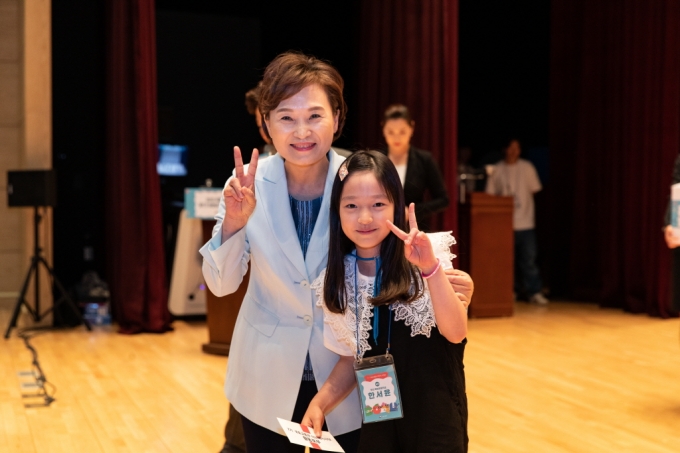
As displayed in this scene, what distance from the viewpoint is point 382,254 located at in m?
1.77

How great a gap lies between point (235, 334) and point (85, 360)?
4.17 m

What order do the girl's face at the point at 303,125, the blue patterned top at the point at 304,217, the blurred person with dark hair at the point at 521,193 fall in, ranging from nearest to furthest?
the girl's face at the point at 303,125, the blue patterned top at the point at 304,217, the blurred person with dark hair at the point at 521,193

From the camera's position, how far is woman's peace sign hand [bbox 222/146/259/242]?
5.52ft

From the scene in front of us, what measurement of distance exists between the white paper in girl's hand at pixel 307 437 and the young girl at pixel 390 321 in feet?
0.13

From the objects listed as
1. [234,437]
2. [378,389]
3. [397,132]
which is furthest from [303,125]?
[397,132]

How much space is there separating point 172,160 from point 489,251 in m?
3.85

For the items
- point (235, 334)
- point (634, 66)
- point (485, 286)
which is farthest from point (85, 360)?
point (634, 66)

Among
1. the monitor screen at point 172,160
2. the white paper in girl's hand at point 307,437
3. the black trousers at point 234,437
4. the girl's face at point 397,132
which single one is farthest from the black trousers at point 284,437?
the monitor screen at point 172,160

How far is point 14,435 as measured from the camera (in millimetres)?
3883

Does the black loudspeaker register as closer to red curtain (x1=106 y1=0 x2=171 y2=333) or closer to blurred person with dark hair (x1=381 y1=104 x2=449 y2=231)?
red curtain (x1=106 y1=0 x2=171 y2=333)

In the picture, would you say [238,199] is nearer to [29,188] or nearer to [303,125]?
[303,125]

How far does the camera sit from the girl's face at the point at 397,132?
5363 millimetres

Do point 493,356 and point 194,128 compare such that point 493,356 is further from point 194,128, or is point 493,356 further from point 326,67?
point 194,128

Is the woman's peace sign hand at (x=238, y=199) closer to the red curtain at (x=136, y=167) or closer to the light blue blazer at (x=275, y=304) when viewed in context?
the light blue blazer at (x=275, y=304)
